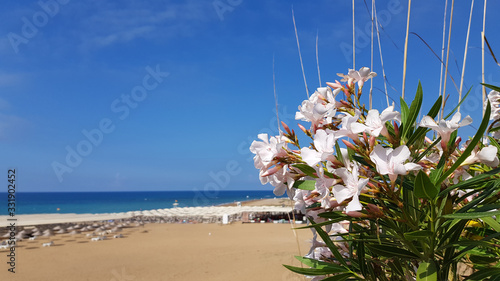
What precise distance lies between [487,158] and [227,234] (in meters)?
10.4

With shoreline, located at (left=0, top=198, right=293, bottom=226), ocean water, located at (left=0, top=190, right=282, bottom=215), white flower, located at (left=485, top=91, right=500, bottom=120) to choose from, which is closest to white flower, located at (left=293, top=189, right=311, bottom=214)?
white flower, located at (left=485, top=91, right=500, bottom=120)

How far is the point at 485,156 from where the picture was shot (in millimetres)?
692

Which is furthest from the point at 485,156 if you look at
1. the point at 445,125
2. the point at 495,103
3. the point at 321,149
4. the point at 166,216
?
the point at 166,216

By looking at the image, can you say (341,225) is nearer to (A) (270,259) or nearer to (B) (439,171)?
(B) (439,171)

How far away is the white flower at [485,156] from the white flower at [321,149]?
0.26 metres

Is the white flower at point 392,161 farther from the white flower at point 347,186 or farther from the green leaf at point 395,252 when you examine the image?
the green leaf at point 395,252

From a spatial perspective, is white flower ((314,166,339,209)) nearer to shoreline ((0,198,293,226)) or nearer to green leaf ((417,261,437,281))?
green leaf ((417,261,437,281))

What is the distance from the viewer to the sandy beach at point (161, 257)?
5.87 meters

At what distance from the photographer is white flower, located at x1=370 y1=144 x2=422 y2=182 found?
2.04 feet

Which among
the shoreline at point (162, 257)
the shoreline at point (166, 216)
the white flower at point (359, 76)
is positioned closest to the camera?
the white flower at point (359, 76)

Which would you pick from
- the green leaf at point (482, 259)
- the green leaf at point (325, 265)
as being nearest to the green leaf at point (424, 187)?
the green leaf at point (325, 265)

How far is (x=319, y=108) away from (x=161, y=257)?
727 cm

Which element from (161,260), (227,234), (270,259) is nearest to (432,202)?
(270,259)

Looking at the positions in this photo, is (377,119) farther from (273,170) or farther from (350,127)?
(273,170)
